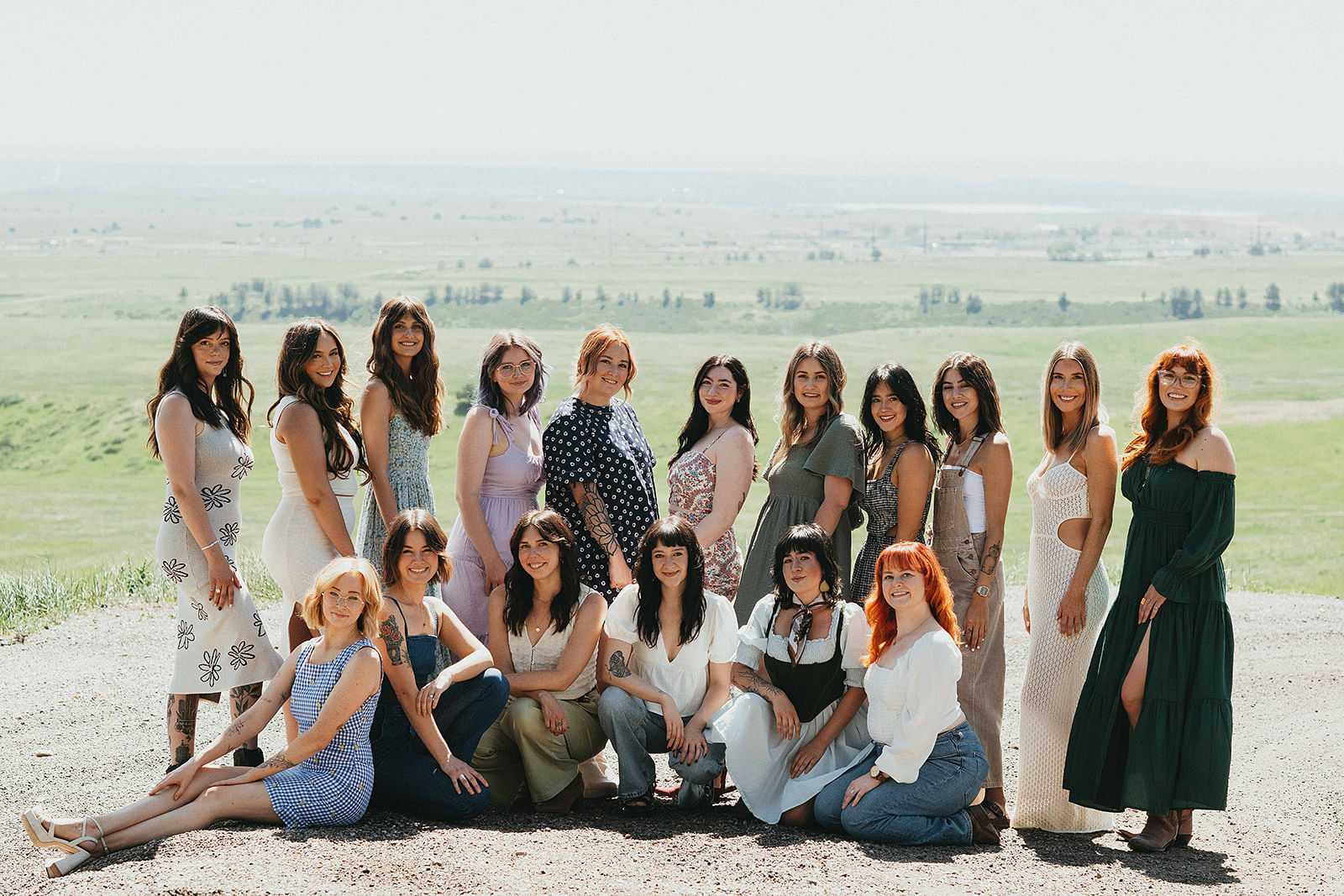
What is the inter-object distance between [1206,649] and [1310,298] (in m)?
153

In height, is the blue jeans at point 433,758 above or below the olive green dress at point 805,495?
below

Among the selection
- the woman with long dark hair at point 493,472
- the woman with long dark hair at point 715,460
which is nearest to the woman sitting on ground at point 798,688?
the woman with long dark hair at point 715,460

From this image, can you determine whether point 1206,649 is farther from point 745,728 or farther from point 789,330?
point 789,330

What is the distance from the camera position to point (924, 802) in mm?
5492

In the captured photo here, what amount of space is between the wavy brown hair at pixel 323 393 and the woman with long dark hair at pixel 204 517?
0.74 ft

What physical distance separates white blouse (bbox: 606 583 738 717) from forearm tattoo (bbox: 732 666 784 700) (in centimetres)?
10

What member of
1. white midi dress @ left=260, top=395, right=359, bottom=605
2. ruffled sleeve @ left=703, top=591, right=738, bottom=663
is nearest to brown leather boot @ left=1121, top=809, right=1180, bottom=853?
ruffled sleeve @ left=703, top=591, right=738, bottom=663

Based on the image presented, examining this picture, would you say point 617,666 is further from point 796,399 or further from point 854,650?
point 796,399

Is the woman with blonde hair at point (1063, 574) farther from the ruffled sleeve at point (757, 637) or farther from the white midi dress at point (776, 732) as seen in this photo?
the ruffled sleeve at point (757, 637)

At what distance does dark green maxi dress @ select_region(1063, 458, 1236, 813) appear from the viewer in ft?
17.8

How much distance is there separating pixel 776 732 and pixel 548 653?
3.44ft

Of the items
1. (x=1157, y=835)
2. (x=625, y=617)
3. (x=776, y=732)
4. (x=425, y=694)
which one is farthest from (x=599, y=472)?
(x=1157, y=835)

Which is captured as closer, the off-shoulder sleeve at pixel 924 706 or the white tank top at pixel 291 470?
the off-shoulder sleeve at pixel 924 706

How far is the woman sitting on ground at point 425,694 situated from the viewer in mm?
5590
